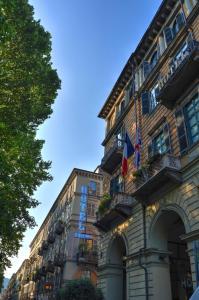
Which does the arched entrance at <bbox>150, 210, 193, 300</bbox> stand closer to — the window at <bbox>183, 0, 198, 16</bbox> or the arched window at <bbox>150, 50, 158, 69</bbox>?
the arched window at <bbox>150, 50, 158, 69</bbox>

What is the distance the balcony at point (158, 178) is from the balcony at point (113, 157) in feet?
15.5

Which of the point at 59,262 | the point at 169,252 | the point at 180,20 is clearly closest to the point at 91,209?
the point at 59,262

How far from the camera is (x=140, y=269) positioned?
14.2 m

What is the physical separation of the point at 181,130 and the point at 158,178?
275 cm

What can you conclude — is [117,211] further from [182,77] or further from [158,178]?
[182,77]

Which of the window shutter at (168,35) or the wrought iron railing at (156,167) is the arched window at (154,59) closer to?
the window shutter at (168,35)

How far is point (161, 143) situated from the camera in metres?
16.0

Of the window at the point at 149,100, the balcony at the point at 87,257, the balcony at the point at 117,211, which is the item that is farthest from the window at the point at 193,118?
the balcony at the point at 87,257

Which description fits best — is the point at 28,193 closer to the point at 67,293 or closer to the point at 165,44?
the point at 67,293

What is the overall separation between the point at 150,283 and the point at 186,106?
29.5 feet

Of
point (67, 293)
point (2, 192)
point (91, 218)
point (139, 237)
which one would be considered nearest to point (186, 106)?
point (139, 237)

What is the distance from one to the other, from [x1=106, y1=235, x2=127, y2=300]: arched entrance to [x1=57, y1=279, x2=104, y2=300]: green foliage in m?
0.92

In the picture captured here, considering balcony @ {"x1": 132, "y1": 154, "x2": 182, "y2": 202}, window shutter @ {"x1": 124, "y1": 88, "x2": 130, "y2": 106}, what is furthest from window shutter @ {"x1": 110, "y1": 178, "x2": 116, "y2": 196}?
window shutter @ {"x1": 124, "y1": 88, "x2": 130, "y2": 106}

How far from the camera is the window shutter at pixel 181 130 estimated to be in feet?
44.4
